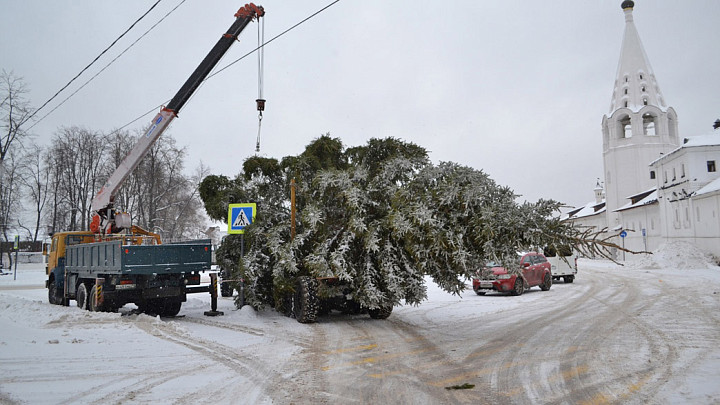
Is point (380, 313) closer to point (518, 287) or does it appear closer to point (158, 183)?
point (518, 287)

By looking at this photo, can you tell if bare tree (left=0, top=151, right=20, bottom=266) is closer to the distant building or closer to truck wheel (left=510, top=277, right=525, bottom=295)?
truck wheel (left=510, top=277, right=525, bottom=295)

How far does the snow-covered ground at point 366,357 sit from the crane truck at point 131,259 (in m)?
0.70

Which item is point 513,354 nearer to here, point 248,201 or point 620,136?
point 248,201

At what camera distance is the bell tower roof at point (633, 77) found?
60188mm

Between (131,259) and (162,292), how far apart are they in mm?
1078

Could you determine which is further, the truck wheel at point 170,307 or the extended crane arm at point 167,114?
the extended crane arm at point 167,114

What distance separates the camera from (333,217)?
1049 centimetres

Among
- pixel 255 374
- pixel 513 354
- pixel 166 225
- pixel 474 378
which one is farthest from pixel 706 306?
pixel 166 225

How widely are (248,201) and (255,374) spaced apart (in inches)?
294

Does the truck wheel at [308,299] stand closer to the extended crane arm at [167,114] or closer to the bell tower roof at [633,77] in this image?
the extended crane arm at [167,114]

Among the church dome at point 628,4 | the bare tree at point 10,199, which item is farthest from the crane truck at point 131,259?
the church dome at point 628,4

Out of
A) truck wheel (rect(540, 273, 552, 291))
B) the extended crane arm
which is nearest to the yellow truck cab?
the extended crane arm

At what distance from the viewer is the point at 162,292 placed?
1130 cm

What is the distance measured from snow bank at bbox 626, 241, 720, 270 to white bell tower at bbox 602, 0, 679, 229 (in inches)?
1044
